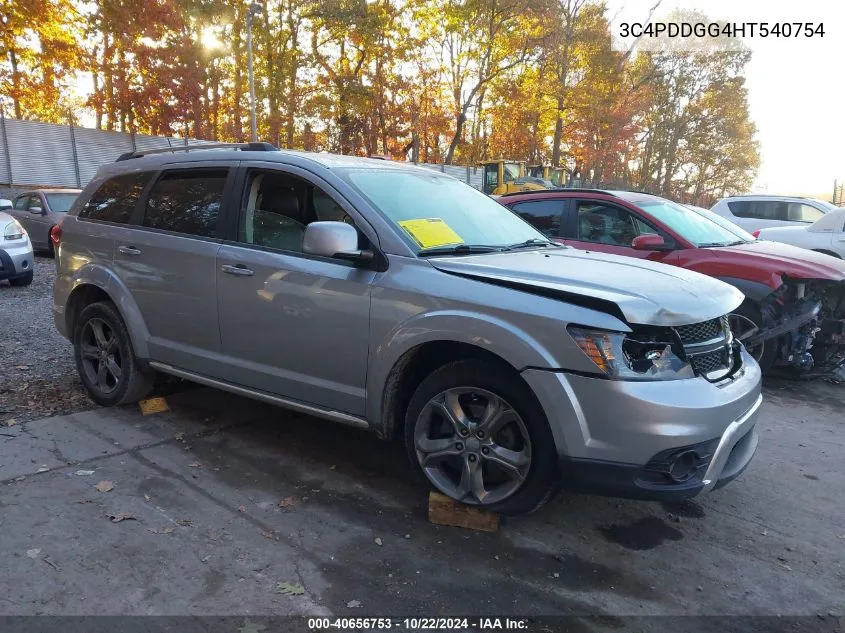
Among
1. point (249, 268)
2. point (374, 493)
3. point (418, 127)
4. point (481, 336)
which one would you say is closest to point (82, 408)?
point (249, 268)

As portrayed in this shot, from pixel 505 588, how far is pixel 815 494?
221 centimetres

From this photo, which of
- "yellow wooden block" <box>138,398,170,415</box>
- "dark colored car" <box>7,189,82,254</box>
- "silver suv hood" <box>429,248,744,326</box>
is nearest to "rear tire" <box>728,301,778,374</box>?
"silver suv hood" <box>429,248,744,326</box>

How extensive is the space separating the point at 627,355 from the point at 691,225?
435 centimetres

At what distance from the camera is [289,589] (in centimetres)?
258

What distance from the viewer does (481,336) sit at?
2891mm

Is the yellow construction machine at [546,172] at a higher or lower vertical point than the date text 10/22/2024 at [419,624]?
higher

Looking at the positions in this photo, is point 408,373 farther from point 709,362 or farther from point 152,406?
point 152,406

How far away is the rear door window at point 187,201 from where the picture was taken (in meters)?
4.01

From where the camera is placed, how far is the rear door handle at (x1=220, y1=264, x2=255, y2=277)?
3701 millimetres

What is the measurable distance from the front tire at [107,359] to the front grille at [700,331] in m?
3.57

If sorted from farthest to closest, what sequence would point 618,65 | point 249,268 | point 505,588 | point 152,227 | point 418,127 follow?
point 418,127, point 618,65, point 152,227, point 249,268, point 505,588

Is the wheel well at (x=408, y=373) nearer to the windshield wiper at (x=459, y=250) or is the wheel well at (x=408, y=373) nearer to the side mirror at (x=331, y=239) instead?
the windshield wiper at (x=459, y=250)

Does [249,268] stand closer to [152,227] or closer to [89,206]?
[152,227]

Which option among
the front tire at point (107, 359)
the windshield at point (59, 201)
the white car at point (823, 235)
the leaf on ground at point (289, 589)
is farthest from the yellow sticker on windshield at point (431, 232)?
the windshield at point (59, 201)
